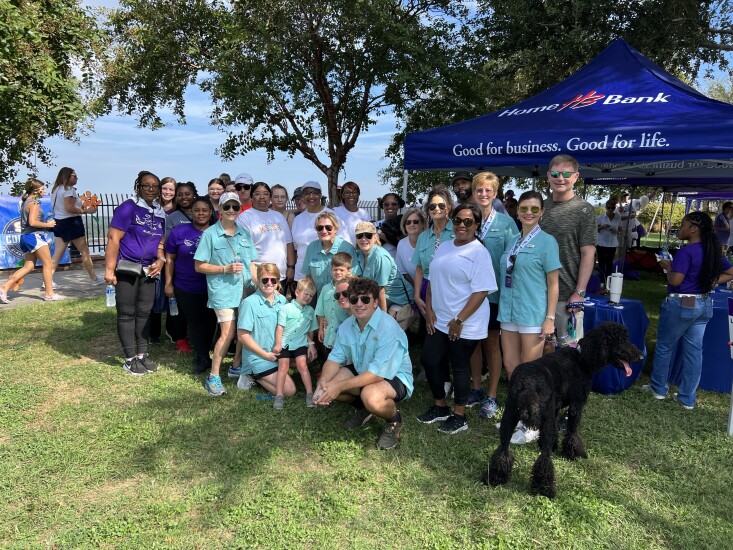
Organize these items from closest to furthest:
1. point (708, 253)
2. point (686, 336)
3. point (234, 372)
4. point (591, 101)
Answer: point (708, 253) < point (686, 336) < point (234, 372) < point (591, 101)

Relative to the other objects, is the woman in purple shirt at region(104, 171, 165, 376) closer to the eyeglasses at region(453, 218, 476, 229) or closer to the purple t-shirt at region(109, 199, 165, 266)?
the purple t-shirt at region(109, 199, 165, 266)

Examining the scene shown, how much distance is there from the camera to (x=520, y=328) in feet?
11.3

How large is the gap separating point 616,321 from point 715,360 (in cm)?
108

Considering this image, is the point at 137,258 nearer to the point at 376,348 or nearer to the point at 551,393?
the point at 376,348

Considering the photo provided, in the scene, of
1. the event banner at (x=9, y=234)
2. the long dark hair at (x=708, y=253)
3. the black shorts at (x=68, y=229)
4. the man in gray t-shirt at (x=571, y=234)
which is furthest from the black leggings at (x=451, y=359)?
the event banner at (x=9, y=234)

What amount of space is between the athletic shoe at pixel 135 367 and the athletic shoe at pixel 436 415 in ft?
9.18

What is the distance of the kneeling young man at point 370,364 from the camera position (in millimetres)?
3326

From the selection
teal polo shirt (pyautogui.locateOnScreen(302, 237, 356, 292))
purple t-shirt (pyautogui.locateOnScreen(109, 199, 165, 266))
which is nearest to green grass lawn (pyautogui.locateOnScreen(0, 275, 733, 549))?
teal polo shirt (pyautogui.locateOnScreen(302, 237, 356, 292))

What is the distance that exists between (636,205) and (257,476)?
13188 mm

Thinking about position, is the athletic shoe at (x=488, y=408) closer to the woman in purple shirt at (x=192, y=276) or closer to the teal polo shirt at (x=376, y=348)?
the teal polo shirt at (x=376, y=348)

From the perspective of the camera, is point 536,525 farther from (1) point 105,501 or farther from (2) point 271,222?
(2) point 271,222

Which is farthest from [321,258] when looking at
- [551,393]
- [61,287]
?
[61,287]

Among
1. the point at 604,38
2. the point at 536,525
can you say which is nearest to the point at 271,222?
the point at 536,525

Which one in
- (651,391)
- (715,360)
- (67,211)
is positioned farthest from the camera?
(67,211)
